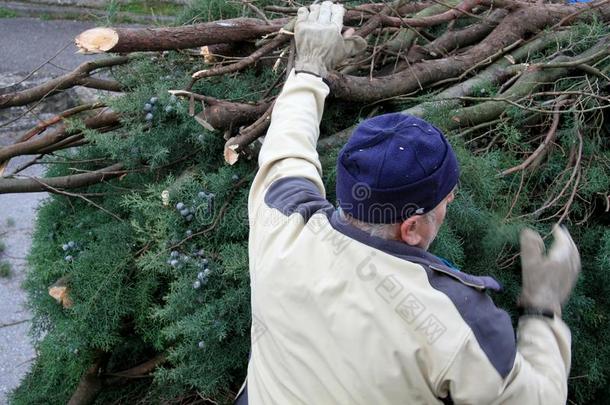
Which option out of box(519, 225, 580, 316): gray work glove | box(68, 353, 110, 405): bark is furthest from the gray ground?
box(519, 225, 580, 316): gray work glove

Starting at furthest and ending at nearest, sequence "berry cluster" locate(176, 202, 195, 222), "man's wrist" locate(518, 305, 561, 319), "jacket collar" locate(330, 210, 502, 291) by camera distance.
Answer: "berry cluster" locate(176, 202, 195, 222)
"man's wrist" locate(518, 305, 561, 319)
"jacket collar" locate(330, 210, 502, 291)

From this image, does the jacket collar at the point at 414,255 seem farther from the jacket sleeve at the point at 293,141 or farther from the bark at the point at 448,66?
the bark at the point at 448,66

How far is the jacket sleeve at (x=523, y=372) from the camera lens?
1349mm

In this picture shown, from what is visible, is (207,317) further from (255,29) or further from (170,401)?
(255,29)

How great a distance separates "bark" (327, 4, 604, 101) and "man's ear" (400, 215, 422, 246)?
1386 millimetres

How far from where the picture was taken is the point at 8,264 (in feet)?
16.9

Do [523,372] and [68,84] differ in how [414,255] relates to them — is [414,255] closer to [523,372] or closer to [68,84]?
[523,372]

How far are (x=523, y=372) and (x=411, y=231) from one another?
389mm

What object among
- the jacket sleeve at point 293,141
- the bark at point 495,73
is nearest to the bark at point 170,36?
the bark at point 495,73

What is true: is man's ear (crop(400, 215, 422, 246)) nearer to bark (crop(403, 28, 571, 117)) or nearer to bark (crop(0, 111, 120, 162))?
bark (crop(403, 28, 571, 117))

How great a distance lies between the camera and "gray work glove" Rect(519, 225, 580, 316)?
5.27 feet

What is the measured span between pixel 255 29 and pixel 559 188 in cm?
157

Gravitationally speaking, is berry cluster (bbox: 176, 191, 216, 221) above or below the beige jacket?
below

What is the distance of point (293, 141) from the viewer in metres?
1.97
